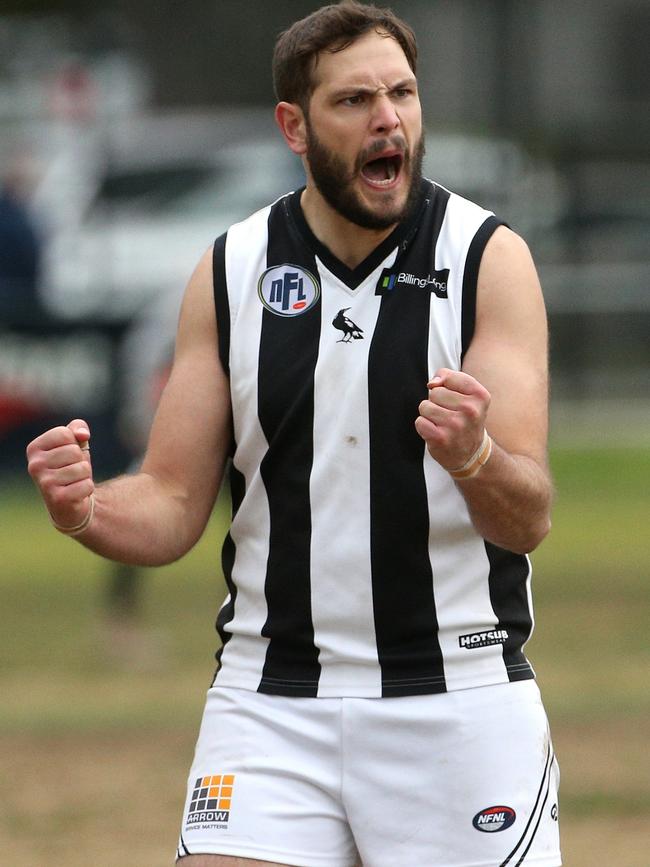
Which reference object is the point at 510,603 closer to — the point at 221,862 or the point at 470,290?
the point at 470,290

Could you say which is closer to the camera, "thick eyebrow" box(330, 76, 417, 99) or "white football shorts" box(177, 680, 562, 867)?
"white football shorts" box(177, 680, 562, 867)

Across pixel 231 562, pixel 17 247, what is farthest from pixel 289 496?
pixel 17 247

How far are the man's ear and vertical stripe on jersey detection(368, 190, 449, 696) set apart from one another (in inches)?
22.9

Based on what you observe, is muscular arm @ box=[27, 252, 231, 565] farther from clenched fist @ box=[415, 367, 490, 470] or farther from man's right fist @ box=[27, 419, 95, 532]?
clenched fist @ box=[415, 367, 490, 470]

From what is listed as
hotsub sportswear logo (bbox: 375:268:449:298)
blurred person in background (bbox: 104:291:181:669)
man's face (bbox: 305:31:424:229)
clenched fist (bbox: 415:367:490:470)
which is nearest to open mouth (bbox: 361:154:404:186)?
man's face (bbox: 305:31:424:229)

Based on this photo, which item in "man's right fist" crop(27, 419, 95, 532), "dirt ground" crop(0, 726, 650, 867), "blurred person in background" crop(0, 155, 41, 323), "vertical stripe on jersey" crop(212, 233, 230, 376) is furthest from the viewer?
"blurred person in background" crop(0, 155, 41, 323)

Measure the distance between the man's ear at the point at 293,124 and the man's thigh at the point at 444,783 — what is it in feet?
4.56

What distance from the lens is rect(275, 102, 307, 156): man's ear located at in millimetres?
4645

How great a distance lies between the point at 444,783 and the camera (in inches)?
171

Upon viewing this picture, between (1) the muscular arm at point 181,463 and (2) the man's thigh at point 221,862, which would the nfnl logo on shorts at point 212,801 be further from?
(1) the muscular arm at point 181,463

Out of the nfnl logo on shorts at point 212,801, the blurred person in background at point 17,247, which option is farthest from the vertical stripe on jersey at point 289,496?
the blurred person in background at point 17,247

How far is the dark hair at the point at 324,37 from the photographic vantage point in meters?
4.50

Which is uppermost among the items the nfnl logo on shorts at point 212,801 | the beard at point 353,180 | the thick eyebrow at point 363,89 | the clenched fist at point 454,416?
the thick eyebrow at point 363,89

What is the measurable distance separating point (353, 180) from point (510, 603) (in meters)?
1.09
